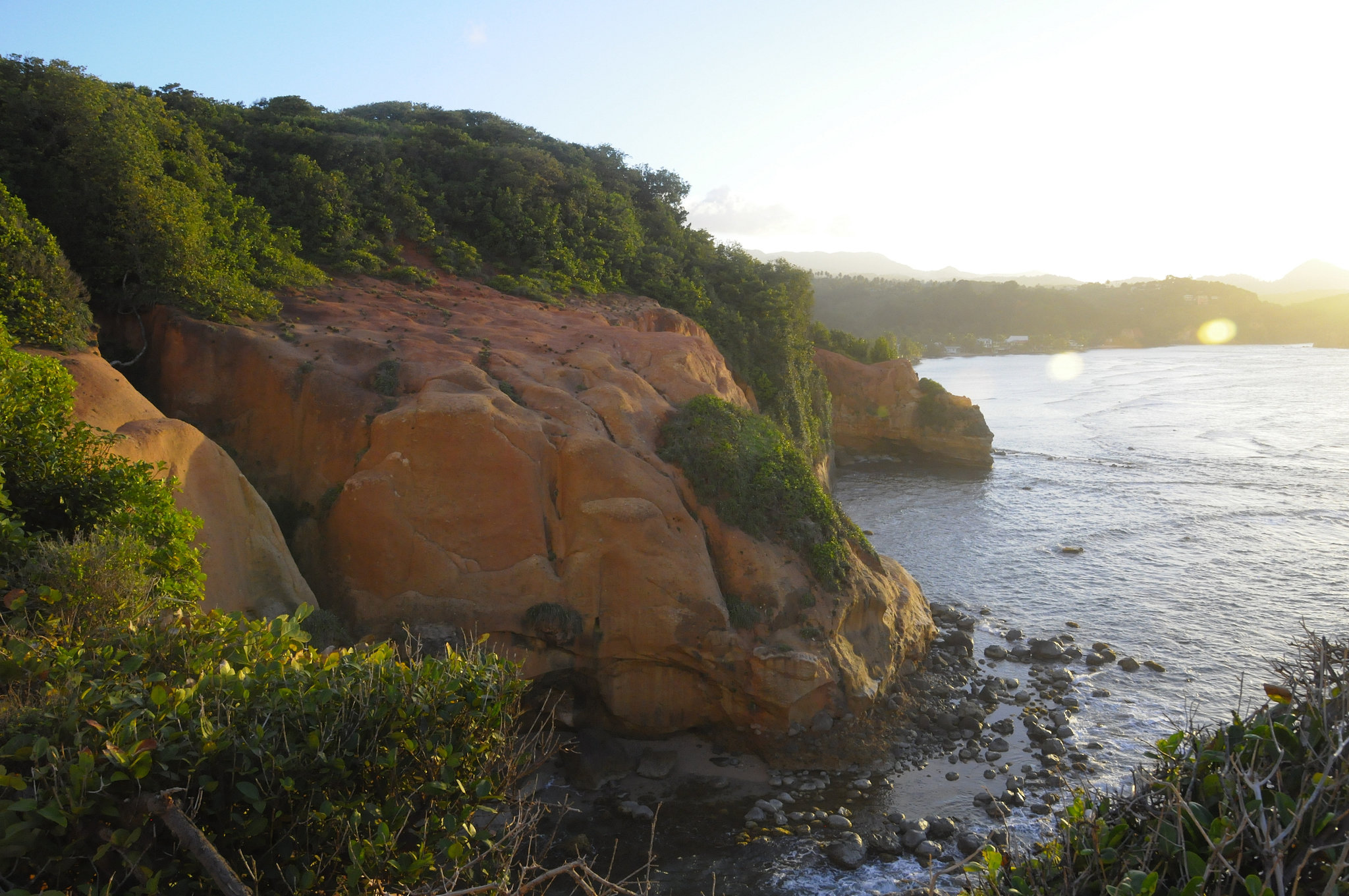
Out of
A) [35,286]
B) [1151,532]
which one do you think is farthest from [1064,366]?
[35,286]

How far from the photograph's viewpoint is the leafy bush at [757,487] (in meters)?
14.6

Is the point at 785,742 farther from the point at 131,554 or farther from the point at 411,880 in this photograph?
the point at 131,554

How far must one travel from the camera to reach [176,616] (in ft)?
21.9

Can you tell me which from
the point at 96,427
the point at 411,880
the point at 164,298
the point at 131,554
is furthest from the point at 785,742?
the point at 164,298

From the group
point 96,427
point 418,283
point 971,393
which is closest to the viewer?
point 96,427

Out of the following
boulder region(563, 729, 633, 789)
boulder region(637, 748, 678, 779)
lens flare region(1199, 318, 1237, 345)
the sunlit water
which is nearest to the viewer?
boulder region(563, 729, 633, 789)

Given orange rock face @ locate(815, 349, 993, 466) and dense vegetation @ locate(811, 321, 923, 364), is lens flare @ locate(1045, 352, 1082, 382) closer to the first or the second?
dense vegetation @ locate(811, 321, 923, 364)

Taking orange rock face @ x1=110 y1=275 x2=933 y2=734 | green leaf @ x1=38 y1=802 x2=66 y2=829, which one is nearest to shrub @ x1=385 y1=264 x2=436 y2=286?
orange rock face @ x1=110 y1=275 x2=933 y2=734

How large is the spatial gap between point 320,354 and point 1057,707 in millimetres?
16123

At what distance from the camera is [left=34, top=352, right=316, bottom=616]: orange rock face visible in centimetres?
1016

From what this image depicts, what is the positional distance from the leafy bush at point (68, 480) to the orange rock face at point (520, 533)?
14.0ft

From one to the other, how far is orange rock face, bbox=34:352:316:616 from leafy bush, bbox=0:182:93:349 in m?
0.61

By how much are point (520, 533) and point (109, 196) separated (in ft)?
31.9

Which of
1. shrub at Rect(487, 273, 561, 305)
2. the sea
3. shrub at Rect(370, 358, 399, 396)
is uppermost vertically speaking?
shrub at Rect(487, 273, 561, 305)
